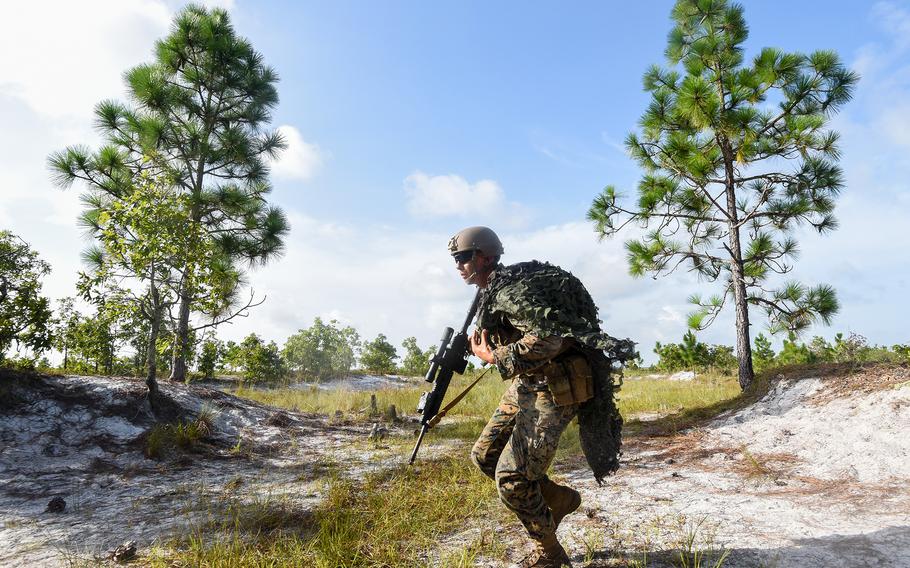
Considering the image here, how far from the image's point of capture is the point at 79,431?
252 inches

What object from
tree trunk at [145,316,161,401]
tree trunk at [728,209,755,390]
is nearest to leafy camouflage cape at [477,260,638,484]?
tree trunk at [145,316,161,401]

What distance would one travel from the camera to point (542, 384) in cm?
249

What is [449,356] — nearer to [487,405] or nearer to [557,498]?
[557,498]

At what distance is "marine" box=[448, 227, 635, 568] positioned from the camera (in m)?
2.38

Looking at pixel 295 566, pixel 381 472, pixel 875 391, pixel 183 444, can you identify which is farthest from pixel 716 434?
pixel 183 444

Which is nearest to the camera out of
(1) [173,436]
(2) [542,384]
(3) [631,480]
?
(2) [542,384]

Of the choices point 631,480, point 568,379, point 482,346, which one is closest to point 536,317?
point 568,379

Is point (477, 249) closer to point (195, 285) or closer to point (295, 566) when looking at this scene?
point (295, 566)

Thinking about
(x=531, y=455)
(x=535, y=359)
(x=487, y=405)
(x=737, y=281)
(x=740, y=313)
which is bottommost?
(x=487, y=405)

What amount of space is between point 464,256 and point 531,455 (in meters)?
1.16

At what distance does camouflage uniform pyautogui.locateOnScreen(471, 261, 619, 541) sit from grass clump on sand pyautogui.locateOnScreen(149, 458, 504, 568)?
0.53m

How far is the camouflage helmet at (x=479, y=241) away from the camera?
2.89m

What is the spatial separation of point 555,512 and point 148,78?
528 inches

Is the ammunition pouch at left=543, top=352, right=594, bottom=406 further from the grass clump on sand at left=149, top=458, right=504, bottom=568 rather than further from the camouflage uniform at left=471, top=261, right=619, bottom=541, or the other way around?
the grass clump on sand at left=149, top=458, right=504, bottom=568
